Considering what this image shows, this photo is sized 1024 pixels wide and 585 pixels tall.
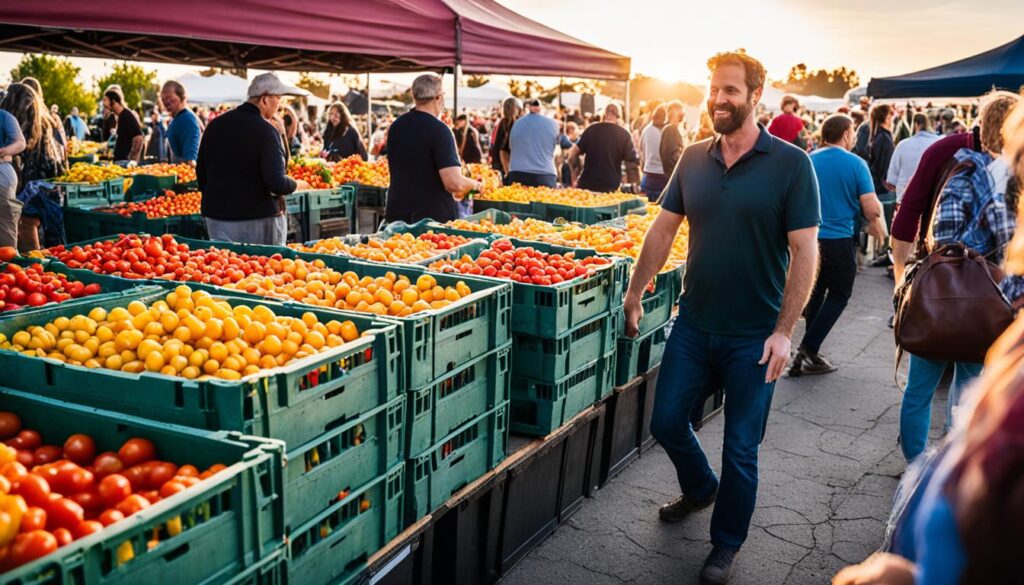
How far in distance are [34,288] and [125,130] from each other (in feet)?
30.7

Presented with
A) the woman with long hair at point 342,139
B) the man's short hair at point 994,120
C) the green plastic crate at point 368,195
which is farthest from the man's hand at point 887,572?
the woman with long hair at point 342,139

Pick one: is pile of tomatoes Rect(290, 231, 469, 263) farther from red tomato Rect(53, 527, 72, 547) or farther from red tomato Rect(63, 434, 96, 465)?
red tomato Rect(53, 527, 72, 547)

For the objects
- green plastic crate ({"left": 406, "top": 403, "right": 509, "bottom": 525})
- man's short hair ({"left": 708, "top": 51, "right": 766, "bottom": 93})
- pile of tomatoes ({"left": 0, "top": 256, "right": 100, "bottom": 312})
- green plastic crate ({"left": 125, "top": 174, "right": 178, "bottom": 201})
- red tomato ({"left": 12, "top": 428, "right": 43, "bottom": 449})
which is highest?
man's short hair ({"left": 708, "top": 51, "right": 766, "bottom": 93})

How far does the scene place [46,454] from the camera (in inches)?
97.4

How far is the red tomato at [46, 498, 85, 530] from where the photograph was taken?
2012mm

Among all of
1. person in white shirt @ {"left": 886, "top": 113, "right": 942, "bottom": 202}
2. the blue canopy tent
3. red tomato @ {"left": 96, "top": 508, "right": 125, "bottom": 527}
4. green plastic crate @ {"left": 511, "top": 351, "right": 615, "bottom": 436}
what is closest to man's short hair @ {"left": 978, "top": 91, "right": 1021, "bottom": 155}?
green plastic crate @ {"left": 511, "top": 351, "right": 615, "bottom": 436}

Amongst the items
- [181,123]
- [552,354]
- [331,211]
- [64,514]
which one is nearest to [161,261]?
[552,354]

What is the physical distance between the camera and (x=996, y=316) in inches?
147

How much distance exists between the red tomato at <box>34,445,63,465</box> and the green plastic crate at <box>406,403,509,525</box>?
1.23m

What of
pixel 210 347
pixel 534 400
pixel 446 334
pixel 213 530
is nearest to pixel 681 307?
pixel 534 400

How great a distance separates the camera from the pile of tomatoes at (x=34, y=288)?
3.86 meters

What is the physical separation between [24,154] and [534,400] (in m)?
6.45

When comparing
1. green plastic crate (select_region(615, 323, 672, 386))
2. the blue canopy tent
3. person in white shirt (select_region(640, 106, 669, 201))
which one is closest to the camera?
green plastic crate (select_region(615, 323, 672, 386))

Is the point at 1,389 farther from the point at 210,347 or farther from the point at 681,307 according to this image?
the point at 681,307
